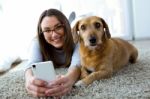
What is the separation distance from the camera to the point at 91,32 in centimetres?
171

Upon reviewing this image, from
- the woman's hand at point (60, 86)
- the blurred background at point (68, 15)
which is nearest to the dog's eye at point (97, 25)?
the woman's hand at point (60, 86)

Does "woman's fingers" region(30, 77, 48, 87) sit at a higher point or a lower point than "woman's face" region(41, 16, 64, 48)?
lower

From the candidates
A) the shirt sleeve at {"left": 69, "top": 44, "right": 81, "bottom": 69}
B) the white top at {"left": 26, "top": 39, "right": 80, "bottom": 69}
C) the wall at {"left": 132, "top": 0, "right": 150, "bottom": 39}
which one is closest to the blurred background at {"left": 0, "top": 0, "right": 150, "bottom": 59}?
the wall at {"left": 132, "top": 0, "right": 150, "bottom": 39}

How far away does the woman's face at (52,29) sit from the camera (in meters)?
1.88

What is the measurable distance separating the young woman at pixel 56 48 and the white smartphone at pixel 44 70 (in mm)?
58

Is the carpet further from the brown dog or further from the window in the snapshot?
the window

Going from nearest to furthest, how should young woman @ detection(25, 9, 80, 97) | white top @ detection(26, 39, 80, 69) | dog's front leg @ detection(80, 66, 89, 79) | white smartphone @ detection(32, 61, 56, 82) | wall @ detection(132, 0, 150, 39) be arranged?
white smartphone @ detection(32, 61, 56, 82) < young woman @ detection(25, 9, 80, 97) < dog's front leg @ detection(80, 66, 89, 79) < white top @ detection(26, 39, 80, 69) < wall @ detection(132, 0, 150, 39)

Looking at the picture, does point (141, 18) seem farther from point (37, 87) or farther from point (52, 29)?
point (37, 87)

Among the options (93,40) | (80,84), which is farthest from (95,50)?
(80,84)

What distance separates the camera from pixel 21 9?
340cm

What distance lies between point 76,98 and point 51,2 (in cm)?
217

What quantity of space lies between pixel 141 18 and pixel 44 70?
7.40ft

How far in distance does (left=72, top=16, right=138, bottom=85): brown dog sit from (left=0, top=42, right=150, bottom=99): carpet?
0.18ft

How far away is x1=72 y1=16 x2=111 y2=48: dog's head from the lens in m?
1.70
